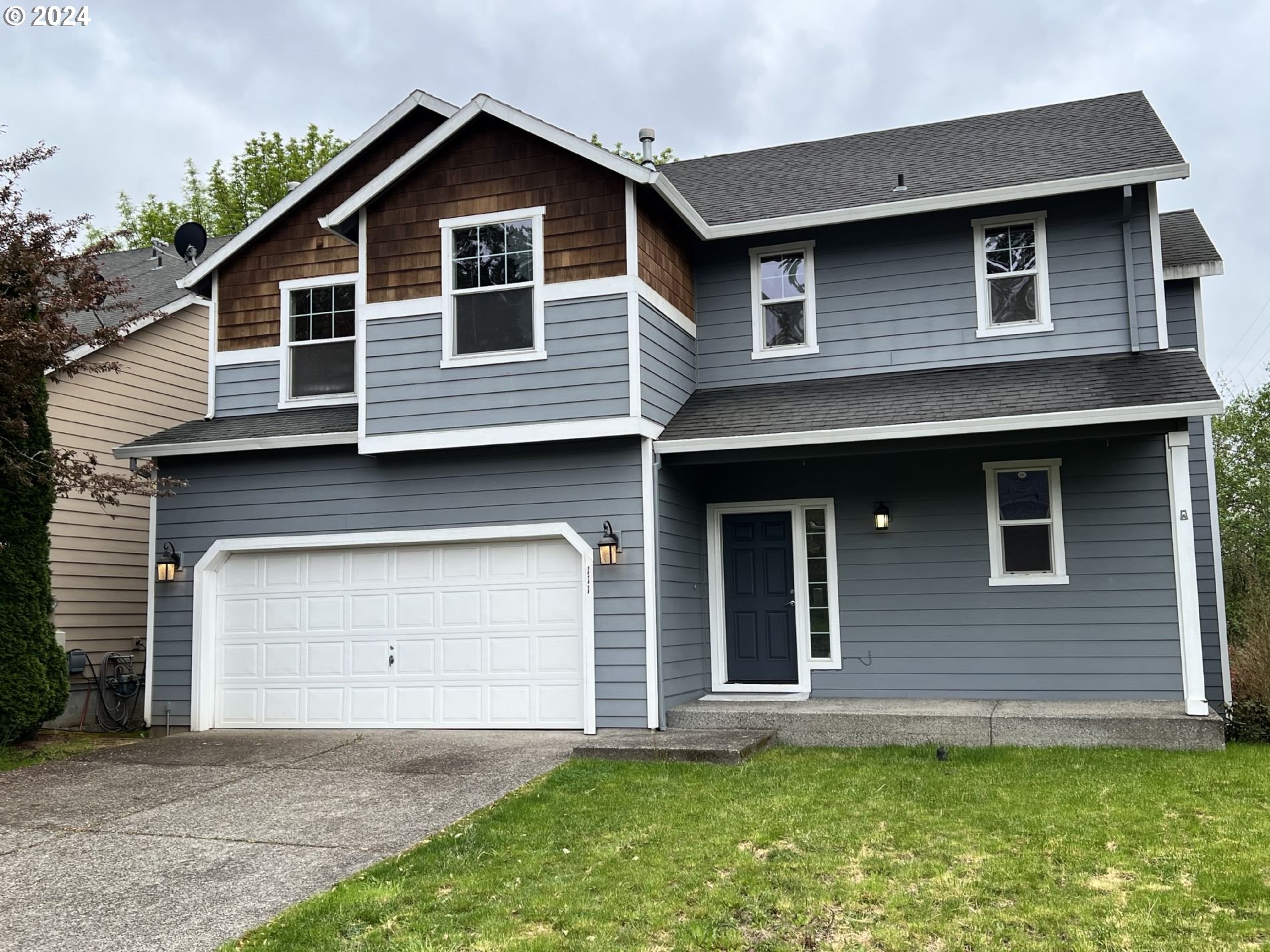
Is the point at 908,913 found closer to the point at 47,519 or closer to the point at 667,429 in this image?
the point at 667,429

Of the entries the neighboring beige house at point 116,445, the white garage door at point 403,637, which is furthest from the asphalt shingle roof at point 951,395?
the neighboring beige house at point 116,445

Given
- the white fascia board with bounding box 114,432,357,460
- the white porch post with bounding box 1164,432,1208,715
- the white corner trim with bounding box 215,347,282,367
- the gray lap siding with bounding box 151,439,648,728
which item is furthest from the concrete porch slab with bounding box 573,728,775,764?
the white corner trim with bounding box 215,347,282,367

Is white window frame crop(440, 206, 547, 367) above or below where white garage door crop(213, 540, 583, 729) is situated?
above

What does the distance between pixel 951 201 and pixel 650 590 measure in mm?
4950

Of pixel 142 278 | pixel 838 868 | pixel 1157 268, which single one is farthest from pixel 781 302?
pixel 142 278

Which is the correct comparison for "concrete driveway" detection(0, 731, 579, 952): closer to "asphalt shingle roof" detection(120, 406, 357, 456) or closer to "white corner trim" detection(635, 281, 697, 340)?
"asphalt shingle roof" detection(120, 406, 357, 456)

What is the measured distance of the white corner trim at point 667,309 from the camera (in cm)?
1068

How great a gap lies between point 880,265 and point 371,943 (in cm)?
899

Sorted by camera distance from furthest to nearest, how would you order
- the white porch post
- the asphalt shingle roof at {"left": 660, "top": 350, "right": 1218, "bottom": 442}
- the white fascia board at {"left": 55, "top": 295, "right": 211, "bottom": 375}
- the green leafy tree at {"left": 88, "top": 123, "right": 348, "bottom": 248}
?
the green leafy tree at {"left": 88, "top": 123, "right": 348, "bottom": 248}
the white fascia board at {"left": 55, "top": 295, "right": 211, "bottom": 375}
the asphalt shingle roof at {"left": 660, "top": 350, "right": 1218, "bottom": 442}
the white porch post

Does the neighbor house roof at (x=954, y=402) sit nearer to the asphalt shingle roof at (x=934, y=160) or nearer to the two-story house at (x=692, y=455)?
the two-story house at (x=692, y=455)

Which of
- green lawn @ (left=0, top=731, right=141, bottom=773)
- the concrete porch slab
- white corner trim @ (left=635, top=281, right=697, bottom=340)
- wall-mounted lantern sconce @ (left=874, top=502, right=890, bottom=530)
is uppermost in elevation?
white corner trim @ (left=635, top=281, right=697, bottom=340)

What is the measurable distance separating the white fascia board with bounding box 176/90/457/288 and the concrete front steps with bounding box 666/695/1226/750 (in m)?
7.11

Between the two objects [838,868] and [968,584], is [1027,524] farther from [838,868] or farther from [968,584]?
[838,868]

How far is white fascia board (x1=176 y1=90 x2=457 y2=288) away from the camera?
41.4 feet
